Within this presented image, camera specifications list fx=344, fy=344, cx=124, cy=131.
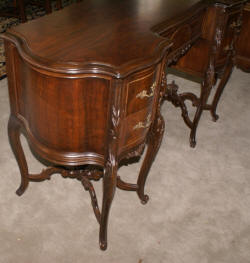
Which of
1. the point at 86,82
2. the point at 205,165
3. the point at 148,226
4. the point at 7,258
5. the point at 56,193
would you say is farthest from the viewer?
the point at 205,165

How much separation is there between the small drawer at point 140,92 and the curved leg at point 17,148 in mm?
639

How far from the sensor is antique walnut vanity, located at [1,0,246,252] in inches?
50.3

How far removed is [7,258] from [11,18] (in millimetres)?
3476

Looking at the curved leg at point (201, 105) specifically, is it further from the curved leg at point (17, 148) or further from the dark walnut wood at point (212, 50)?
the curved leg at point (17, 148)

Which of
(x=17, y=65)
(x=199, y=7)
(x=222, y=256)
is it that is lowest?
(x=222, y=256)

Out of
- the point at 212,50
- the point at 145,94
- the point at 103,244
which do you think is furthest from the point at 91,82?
the point at 212,50

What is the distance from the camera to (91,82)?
1284mm

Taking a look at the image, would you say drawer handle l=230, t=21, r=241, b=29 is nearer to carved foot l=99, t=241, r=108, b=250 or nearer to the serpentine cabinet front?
the serpentine cabinet front

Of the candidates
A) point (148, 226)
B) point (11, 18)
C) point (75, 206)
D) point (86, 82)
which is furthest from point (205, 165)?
point (11, 18)

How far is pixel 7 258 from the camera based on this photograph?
1749 mm

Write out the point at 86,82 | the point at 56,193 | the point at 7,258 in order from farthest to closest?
1. the point at 56,193
2. the point at 7,258
3. the point at 86,82

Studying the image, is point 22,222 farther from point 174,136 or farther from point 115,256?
point 174,136

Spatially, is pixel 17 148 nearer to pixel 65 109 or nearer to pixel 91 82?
pixel 65 109

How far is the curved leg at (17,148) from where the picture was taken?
1.71m
